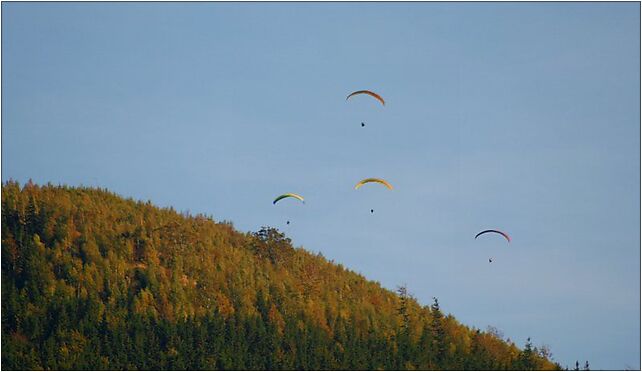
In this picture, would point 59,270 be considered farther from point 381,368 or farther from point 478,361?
point 478,361

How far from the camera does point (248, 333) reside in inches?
5866

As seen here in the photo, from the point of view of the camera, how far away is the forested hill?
142m

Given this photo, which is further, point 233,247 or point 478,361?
point 233,247

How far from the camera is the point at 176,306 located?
147625 mm

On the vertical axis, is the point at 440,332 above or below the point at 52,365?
above

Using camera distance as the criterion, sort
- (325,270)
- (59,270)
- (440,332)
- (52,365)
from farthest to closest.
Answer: (325,270)
(440,332)
(59,270)
(52,365)

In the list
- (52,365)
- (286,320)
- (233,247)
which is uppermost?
(233,247)

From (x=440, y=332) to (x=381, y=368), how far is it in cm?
1040

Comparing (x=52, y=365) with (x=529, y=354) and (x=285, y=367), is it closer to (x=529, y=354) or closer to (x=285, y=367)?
(x=285, y=367)

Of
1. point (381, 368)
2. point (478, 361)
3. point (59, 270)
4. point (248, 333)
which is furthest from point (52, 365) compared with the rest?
point (478, 361)

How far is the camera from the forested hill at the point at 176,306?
14175 cm

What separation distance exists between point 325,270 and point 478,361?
24239 millimetres

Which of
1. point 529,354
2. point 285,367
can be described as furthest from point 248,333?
point 529,354

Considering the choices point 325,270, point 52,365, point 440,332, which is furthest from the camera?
point 325,270
